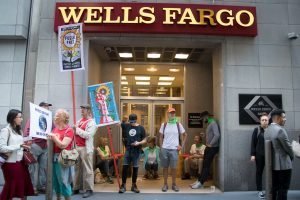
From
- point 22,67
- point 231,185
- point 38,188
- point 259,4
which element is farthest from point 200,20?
point 38,188

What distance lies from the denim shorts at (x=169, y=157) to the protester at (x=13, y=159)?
3728mm

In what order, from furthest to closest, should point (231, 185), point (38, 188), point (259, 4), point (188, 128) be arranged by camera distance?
point (188, 128), point (259, 4), point (231, 185), point (38, 188)

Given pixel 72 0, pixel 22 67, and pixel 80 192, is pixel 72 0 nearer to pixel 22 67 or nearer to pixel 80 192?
pixel 22 67

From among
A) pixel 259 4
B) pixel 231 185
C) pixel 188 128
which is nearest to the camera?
pixel 231 185

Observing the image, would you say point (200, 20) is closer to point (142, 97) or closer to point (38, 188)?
point (142, 97)

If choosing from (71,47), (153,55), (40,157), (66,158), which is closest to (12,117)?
(66,158)

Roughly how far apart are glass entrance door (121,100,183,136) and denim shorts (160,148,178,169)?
3.21 m

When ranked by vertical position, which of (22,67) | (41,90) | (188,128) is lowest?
(188,128)

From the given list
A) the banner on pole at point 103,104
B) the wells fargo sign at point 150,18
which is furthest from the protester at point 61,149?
the wells fargo sign at point 150,18

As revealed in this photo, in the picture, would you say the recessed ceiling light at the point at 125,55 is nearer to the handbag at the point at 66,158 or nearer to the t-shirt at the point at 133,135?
the t-shirt at the point at 133,135

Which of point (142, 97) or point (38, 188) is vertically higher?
point (142, 97)

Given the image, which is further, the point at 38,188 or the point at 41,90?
the point at 41,90

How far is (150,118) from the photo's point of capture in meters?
11.9

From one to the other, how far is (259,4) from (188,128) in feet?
15.3
